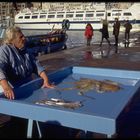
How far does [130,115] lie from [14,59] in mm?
1525

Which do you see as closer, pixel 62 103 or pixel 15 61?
pixel 62 103

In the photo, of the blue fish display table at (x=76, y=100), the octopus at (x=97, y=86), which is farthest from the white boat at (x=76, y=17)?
the octopus at (x=97, y=86)

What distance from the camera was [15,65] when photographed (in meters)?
4.23

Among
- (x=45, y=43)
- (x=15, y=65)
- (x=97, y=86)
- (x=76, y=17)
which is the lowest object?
(x=76, y=17)

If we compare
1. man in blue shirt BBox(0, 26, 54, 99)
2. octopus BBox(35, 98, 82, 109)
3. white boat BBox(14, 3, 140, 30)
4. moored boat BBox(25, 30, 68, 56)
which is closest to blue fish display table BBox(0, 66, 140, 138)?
octopus BBox(35, 98, 82, 109)

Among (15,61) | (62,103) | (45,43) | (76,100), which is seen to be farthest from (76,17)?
(62,103)

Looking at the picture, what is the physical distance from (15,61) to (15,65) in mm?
49

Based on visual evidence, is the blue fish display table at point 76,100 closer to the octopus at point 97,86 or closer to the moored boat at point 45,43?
the octopus at point 97,86

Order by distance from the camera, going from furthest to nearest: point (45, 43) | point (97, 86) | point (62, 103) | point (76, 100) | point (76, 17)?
point (76, 17) < point (45, 43) < point (97, 86) < point (76, 100) < point (62, 103)

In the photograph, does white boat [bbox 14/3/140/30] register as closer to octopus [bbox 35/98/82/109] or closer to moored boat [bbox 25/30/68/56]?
moored boat [bbox 25/30/68/56]

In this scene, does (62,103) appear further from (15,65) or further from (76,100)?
(15,65)

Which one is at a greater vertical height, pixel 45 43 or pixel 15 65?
pixel 15 65

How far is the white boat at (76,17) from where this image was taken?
50197 mm

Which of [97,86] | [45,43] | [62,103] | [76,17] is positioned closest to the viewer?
[62,103]
